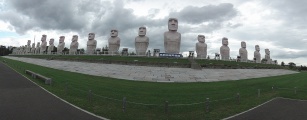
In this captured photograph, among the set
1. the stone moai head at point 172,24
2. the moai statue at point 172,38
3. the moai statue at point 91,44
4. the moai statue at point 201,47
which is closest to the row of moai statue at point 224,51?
the moai statue at point 201,47

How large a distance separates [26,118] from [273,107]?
12.6m

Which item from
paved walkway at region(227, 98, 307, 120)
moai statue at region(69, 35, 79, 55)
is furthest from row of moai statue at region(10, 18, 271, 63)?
paved walkway at region(227, 98, 307, 120)

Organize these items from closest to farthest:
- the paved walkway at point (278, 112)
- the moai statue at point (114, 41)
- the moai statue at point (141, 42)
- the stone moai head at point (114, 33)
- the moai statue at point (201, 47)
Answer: the paved walkway at point (278, 112) → the moai statue at point (141, 42) → the moai statue at point (201, 47) → the moai statue at point (114, 41) → the stone moai head at point (114, 33)

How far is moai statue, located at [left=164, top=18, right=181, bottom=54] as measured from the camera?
137 feet

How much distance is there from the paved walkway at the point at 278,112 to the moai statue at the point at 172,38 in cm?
2683

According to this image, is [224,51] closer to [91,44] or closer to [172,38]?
[172,38]

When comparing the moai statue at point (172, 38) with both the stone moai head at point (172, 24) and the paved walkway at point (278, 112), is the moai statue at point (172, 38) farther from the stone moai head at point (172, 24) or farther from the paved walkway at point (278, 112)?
the paved walkway at point (278, 112)

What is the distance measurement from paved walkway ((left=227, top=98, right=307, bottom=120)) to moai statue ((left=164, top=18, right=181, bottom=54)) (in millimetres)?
26826

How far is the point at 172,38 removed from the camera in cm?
4178

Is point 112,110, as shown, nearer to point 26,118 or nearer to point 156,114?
point 156,114

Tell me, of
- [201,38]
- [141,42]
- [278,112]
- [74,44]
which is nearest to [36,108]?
[278,112]

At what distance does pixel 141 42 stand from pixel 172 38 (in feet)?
20.1

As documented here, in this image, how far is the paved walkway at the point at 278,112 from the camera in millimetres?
11562

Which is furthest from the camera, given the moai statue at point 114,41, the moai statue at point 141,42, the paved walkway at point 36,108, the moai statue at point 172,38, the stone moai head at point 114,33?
the stone moai head at point 114,33
